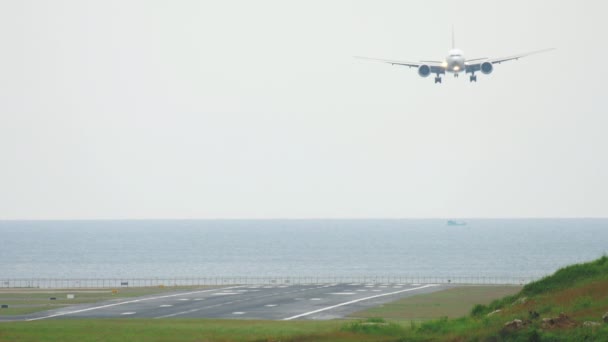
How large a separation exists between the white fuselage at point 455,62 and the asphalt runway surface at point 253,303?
93.9ft

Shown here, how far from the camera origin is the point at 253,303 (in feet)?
347

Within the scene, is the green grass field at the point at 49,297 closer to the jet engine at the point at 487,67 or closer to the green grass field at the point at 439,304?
the green grass field at the point at 439,304

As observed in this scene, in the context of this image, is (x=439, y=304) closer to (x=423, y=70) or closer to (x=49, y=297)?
(x=423, y=70)

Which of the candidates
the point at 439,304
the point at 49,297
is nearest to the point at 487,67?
the point at 439,304

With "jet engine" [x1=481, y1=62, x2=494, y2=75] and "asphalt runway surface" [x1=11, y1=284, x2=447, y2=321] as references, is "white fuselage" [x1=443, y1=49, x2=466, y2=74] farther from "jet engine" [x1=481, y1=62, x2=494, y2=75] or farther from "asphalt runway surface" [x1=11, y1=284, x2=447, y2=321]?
"asphalt runway surface" [x1=11, y1=284, x2=447, y2=321]

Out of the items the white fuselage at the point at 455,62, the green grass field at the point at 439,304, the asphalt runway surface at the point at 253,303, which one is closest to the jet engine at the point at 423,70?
the white fuselage at the point at 455,62

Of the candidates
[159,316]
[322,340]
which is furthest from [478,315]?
[159,316]

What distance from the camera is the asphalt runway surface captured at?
92688 millimetres

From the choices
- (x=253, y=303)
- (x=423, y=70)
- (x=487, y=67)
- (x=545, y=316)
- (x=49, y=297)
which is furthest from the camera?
(x=49, y=297)

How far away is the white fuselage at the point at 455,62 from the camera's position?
4456 inches

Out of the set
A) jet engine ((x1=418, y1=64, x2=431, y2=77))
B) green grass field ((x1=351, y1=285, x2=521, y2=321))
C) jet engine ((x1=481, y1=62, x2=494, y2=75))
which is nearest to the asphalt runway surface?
green grass field ((x1=351, y1=285, x2=521, y2=321))

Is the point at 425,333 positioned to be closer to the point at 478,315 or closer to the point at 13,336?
the point at 478,315

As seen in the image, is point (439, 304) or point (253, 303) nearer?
point (439, 304)

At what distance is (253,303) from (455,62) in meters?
37.6
